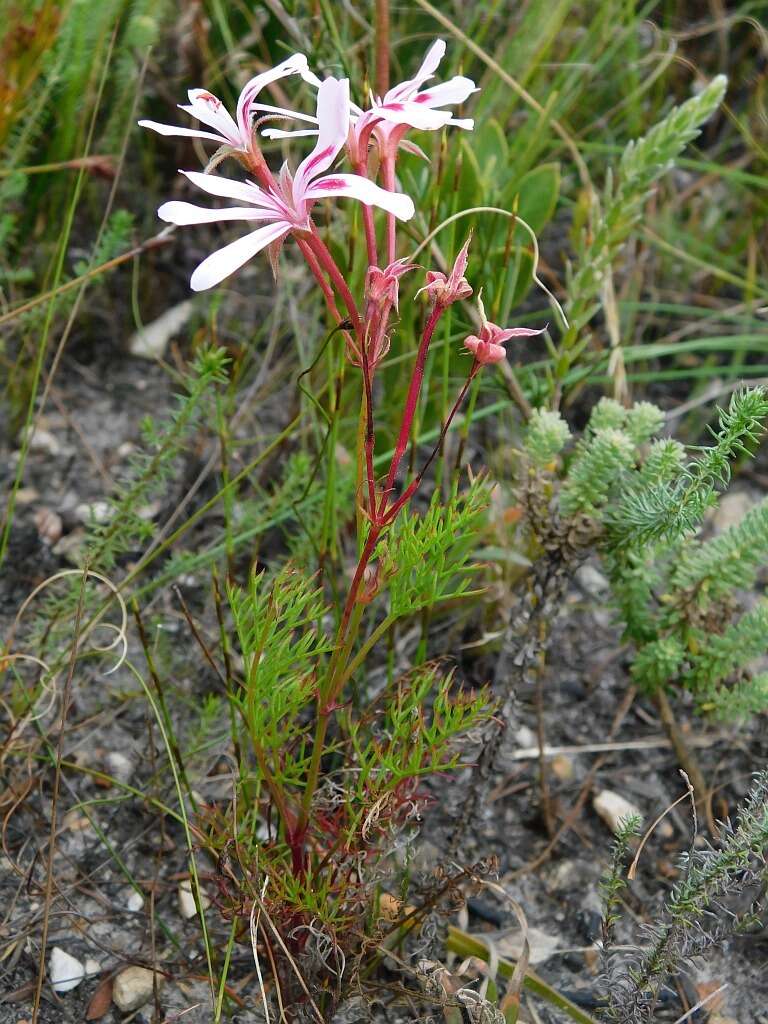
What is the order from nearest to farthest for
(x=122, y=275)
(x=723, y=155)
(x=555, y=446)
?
(x=555, y=446), (x=122, y=275), (x=723, y=155)

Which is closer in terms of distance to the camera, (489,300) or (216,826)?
(216,826)

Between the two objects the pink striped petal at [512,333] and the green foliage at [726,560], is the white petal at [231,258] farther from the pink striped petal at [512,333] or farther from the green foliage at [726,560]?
the green foliage at [726,560]


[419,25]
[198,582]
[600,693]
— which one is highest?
[419,25]

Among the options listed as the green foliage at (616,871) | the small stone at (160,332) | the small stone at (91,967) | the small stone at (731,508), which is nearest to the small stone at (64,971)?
the small stone at (91,967)

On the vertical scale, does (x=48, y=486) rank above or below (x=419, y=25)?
below

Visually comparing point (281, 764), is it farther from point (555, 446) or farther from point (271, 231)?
point (271, 231)

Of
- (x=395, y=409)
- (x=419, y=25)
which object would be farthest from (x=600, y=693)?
(x=419, y=25)
